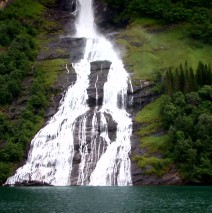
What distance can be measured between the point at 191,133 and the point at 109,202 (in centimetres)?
2886

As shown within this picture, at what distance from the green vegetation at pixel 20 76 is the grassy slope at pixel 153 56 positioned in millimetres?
17554

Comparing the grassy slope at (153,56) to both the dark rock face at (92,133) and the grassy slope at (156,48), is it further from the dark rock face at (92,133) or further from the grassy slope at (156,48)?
the dark rock face at (92,133)

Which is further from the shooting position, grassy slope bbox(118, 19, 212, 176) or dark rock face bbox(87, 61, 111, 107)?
dark rock face bbox(87, 61, 111, 107)

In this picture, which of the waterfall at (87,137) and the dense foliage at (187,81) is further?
the dense foliage at (187,81)

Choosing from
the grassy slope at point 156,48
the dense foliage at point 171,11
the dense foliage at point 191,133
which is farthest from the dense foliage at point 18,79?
the dense foliage at point 191,133

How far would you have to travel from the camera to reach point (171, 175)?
65.7m

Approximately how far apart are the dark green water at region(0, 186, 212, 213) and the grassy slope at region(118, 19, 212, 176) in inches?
672

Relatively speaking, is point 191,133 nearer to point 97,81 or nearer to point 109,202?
point 97,81

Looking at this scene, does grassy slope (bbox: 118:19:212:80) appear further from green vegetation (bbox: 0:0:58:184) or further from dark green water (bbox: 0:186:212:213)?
dark green water (bbox: 0:186:212:213)

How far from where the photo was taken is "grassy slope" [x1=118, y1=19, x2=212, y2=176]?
234ft

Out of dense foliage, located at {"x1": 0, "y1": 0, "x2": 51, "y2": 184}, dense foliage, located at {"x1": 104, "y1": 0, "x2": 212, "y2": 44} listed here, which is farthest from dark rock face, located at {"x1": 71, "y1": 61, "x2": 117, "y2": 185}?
dense foliage, located at {"x1": 104, "y1": 0, "x2": 212, "y2": 44}

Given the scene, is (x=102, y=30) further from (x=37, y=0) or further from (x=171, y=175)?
(x=171, y=175)

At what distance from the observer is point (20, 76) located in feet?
296

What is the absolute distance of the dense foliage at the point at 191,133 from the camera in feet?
213
